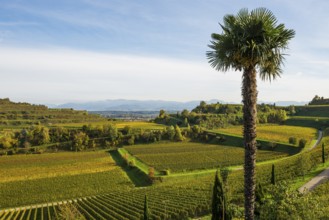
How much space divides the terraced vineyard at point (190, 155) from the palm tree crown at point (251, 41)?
210ft

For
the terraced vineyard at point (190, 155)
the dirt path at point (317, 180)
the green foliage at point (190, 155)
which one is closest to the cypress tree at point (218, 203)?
the dirt path at point (317, 180)

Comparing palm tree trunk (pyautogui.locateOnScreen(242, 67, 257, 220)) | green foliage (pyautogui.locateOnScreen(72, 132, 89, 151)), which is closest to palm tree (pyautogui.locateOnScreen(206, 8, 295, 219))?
palm tree trunk (pyautogui.locateOnScreen(242, 67, 257, 220))

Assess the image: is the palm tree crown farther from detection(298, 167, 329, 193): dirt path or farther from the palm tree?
detection(298, 167, 329, 193): dirt path

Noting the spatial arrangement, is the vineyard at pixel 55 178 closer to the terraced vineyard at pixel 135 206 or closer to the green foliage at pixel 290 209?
the terraced vineyard at pixel 135 206

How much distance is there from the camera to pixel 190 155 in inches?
3561

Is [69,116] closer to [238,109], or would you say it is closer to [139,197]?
[238,109]

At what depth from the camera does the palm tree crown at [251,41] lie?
11.7 m

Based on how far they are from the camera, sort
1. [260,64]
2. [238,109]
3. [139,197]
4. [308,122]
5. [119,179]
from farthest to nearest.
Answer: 1. [238,109]
2. [308,122]
3. [119,179]
4. [139,197]
5. [260,64]

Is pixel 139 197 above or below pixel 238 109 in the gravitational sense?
below

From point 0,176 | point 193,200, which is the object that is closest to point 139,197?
point 193,200

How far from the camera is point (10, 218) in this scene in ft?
150

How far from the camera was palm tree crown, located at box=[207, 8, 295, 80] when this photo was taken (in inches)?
459

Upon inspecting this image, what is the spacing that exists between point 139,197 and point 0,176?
4126 centimetres

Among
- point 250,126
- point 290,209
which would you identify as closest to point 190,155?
point 290,209
